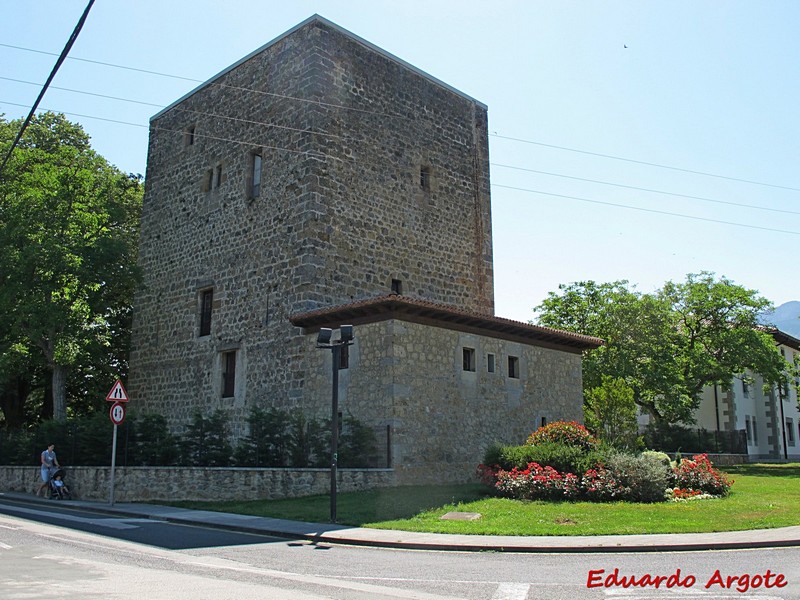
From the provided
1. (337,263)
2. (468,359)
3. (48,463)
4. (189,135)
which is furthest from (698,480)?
(189,135)

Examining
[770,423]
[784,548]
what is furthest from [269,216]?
[770,423]

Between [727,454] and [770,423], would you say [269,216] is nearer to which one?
[727,454]

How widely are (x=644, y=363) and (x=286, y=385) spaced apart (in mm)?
18184

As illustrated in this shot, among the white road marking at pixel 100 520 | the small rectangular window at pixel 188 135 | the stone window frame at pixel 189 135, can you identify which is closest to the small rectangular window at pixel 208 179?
the stone window frame at pixel 189 135

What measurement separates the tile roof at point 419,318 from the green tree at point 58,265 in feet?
28.0

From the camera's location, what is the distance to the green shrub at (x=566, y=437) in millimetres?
19922

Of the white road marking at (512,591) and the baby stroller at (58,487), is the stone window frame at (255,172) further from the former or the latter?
the white road marking at (512,591)

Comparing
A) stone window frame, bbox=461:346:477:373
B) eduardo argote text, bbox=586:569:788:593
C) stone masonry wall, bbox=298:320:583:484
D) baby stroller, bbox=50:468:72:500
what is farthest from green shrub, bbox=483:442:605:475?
baby stroller, bbox=50:468:72:500

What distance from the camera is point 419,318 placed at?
69.4 ft

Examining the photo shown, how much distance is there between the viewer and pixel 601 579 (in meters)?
8.72

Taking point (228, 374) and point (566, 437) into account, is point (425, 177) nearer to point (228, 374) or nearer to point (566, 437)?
point (228, 374)

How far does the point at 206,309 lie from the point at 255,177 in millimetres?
5284

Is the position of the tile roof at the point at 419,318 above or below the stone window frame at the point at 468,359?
above

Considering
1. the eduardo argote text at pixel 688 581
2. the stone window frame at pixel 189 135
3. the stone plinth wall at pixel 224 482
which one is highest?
the stone window frame at pixel 189 135
